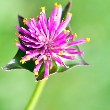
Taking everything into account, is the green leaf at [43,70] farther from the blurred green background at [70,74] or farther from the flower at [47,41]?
the blurred green background at [70,74]

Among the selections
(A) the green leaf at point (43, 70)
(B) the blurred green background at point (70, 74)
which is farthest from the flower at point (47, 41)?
(B) the blurred green background at point (70, 74)

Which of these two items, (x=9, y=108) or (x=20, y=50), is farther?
(x=9, y=108)

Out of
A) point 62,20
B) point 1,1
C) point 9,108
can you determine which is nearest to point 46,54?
point 62,20

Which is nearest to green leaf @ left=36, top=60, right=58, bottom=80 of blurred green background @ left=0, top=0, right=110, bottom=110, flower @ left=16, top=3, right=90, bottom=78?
flower @ left=16, top=3, right=90, bottom=78

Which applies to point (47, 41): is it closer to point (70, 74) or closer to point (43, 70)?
point (43, 70)

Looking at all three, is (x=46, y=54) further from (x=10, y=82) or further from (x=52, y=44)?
(x=10, y=82)

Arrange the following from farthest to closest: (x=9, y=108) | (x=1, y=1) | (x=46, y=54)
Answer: (x=1, y=1) → (x=9, y=108) → (x=46, y=54)
